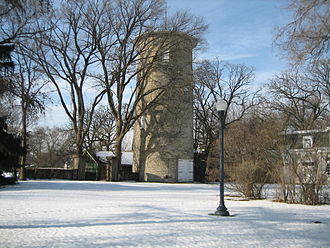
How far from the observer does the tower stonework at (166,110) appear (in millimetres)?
36062

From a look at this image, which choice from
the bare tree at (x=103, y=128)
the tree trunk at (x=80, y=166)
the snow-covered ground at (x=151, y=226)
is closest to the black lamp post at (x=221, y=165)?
the snow-covered ground at (x=151, y=226)

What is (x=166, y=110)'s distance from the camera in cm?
3706

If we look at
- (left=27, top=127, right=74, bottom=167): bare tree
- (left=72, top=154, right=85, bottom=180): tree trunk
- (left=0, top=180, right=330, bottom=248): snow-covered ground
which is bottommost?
(left=0, top=180, right=330, bottom=248): snow-covered ground

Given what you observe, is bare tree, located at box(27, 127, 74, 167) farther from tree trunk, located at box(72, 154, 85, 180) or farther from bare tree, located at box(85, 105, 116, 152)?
tree trunk, located at box(72, 154, 85, 180)

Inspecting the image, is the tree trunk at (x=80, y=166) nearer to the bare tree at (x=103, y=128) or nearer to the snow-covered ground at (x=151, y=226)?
the bare tree at (x=103, y=128)

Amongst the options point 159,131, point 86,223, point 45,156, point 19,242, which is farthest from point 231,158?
point 45,156

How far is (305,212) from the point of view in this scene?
1369 centimetres

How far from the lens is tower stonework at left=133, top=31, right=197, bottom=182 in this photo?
118 feet

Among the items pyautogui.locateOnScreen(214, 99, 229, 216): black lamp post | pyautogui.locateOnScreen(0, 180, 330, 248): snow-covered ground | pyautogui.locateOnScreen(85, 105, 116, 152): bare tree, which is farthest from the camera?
pyautogui.locateOnScreen(85, 105, 116, 152): bare tree

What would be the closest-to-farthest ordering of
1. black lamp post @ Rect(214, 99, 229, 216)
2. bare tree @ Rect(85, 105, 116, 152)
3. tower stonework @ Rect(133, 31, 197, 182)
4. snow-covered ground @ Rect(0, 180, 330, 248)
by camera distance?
1. snow-covered ground @ Rect(0, 180, 330, 248)
2. black lamp post @ Rect(214, 99, 229, 216)
3. tower stonework @ Rect(133, 31, 197, 182)
4. bare tree @ Rect(85, 105, 116, 152)

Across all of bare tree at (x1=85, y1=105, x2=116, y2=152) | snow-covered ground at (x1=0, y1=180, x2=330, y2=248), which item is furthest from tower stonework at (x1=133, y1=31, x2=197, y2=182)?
snow-covered ground at (x1=0, y1=180, x2=330, y2=248)

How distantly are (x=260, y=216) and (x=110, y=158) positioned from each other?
2415 centimetres

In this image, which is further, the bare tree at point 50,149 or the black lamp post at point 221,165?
the bare tree at point 50,149

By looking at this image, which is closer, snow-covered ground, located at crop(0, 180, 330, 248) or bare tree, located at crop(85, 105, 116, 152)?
snow-covered ground, located at crop(0, 180, 330, 248)
